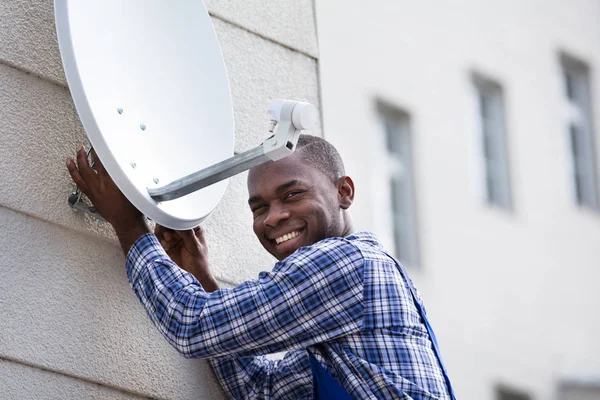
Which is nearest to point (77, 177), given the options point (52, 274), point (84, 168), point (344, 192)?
point (84, 168)

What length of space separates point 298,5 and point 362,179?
9627 mm

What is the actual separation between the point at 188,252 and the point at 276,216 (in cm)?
36

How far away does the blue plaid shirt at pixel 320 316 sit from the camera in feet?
14.2

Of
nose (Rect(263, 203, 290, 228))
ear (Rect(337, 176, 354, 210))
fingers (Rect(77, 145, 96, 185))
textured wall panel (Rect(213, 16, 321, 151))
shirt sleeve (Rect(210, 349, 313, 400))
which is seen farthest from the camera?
textured wall panel (Rect(213, 16, 321, 151))

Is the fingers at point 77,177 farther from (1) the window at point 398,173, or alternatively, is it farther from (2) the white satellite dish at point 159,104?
(1) the window at point 398,173

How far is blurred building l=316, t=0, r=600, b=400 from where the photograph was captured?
16.0m

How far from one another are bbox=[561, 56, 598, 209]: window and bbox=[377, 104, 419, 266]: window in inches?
108

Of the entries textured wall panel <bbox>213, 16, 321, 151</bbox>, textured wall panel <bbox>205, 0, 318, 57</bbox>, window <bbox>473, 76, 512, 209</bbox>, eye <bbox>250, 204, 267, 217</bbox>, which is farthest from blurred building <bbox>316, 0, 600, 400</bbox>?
eye <bbox>250, 204, 267, 217</bbox>

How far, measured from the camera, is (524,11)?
61.1ft

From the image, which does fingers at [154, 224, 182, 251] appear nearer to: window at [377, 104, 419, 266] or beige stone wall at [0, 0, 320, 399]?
beige stone wall at [0, 0, 320, 399]

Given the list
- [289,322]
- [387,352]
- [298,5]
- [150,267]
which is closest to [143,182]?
[150,267]

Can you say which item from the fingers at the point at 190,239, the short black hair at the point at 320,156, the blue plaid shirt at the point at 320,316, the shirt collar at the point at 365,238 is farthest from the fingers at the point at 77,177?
the shirt collar at the point at 365,238

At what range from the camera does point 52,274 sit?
454cm

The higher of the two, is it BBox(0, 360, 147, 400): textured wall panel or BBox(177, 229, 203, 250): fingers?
BBox(177, 229, 203, 250): fingers
